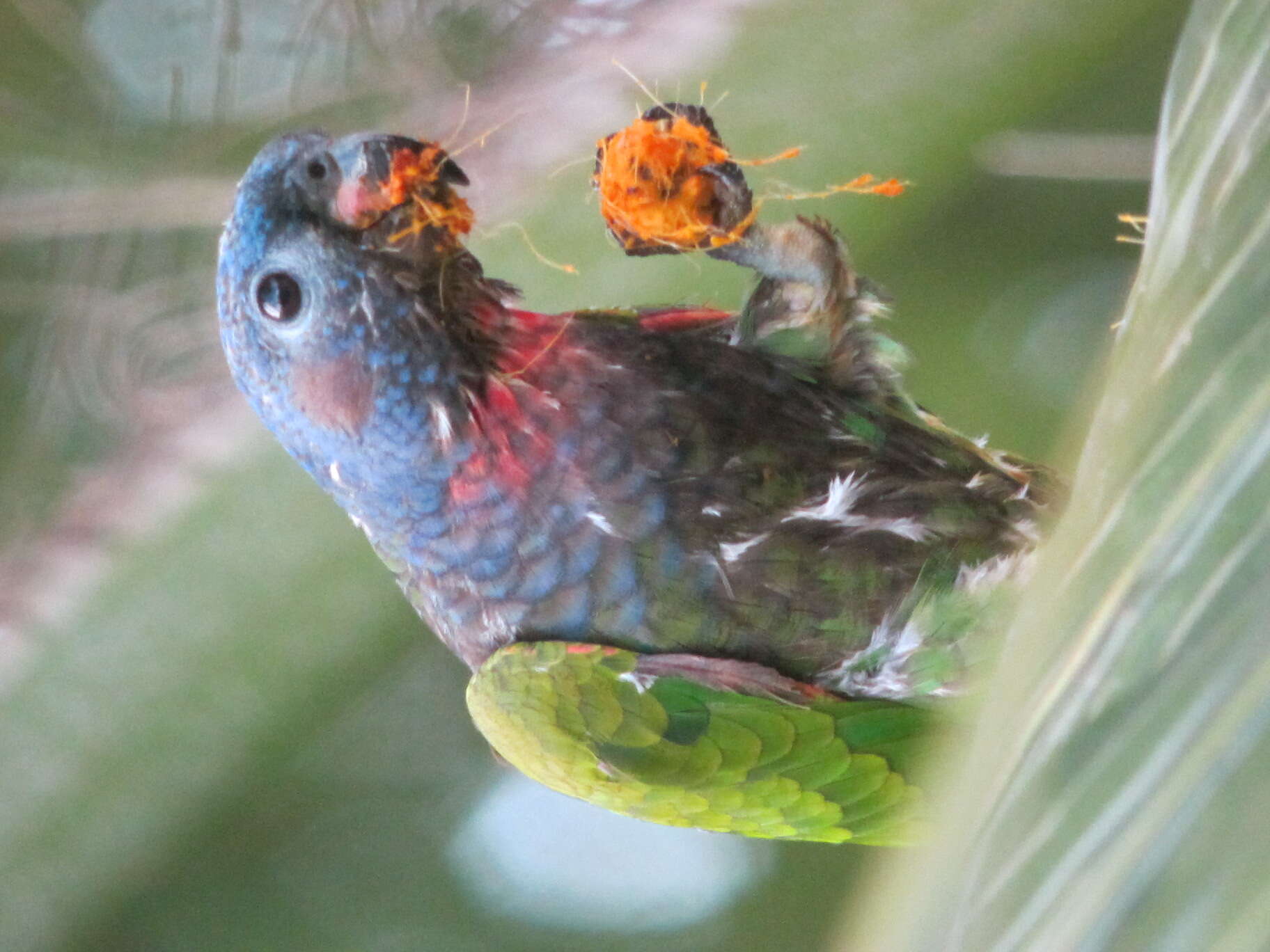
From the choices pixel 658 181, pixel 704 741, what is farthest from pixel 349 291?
pixel 704 741

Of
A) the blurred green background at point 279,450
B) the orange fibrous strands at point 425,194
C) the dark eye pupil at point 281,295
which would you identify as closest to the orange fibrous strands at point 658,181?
the orange fibrous strands at point 425,194

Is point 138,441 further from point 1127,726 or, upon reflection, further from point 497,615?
point 1127,726

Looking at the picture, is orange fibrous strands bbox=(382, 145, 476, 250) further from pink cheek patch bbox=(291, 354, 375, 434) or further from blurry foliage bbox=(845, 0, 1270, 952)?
blurry foliage bbox=(845, 0, 1270, 952)

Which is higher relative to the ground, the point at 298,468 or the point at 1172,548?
the point at 298,468

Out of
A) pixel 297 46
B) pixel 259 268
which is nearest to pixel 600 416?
pixel 259 268

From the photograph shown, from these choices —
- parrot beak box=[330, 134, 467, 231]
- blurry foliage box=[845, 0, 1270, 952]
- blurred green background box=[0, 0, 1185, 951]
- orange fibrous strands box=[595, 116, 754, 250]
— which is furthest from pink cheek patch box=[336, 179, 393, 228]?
blurry foliage box=[845, 0, 1270, 952]

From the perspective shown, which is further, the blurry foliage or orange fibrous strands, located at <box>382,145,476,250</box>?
orange fibrous strands, located at <box>382,145,476,250</box>
